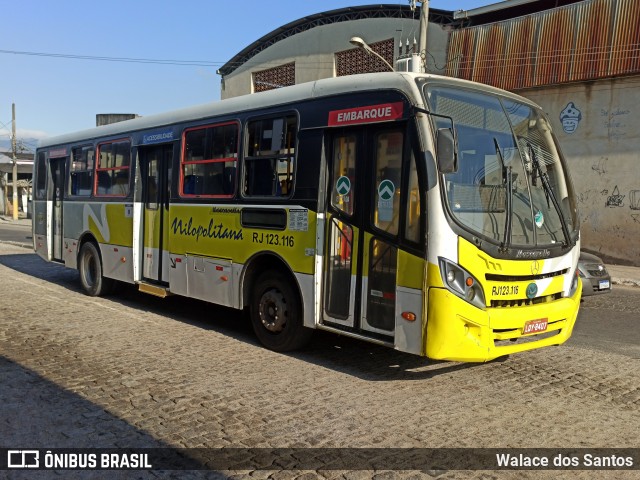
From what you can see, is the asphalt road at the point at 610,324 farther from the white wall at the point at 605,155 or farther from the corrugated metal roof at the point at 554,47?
the corrugated metal roof at the point at 554,47

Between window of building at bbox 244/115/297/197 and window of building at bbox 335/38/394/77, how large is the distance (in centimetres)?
1755

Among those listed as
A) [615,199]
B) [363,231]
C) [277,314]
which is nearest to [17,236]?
[277,314]

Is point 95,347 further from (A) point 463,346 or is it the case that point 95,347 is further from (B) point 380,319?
(A) point 463,346

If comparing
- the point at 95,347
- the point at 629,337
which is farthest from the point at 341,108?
the point at 629,337

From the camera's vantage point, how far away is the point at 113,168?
9.97 m

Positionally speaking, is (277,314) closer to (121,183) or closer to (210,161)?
(210,161)

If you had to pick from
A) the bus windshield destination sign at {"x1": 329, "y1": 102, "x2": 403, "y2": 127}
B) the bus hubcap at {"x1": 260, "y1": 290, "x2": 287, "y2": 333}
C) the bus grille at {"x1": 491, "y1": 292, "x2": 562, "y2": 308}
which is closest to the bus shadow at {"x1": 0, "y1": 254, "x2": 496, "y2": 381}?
the bus hubcap at {"x1": 260, "y1": 290, "x2": 287, "y2": 333}

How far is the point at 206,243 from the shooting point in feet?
25.3

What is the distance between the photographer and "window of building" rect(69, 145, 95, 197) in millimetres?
10664

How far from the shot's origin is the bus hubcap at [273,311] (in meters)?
6.62

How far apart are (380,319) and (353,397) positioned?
0.78 m

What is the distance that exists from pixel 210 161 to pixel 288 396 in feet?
12.2

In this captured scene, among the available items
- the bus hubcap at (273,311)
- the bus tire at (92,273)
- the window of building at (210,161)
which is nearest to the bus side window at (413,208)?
the bus hubcap at (273,311)

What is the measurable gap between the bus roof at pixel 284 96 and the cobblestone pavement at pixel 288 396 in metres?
2.73
